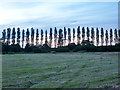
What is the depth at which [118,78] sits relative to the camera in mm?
12680

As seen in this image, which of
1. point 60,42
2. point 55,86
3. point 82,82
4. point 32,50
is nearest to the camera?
point 55,86

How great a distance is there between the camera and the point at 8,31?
267 ft

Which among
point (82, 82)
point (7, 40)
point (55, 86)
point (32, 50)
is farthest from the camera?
point (7, 40)

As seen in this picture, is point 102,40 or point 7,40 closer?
point 7,40

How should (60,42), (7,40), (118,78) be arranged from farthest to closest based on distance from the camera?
(60,42) < (7,40) < (118,78)

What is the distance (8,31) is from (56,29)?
60.9 ft

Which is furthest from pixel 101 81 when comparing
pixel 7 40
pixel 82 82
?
pixel 7 40

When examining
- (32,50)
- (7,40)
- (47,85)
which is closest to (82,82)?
(47,85)

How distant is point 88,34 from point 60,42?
1163 cm

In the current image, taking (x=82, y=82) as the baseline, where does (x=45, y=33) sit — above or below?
above

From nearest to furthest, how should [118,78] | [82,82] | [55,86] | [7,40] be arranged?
[55,86]
[82,82]
[118,78]
[7,40]

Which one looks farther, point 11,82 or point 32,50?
point 32,50

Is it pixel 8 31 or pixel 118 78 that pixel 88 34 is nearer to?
pixel 8 31

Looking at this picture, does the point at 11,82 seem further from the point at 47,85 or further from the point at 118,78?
the point at 118,78
